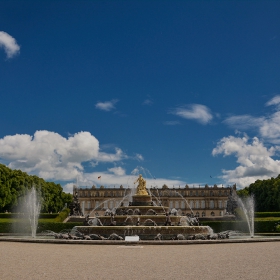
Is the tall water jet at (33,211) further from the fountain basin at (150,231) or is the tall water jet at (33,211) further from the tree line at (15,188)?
the fountain basin at (150,231)

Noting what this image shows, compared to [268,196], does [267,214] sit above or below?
below

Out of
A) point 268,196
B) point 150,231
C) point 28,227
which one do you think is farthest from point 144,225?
point 268,196

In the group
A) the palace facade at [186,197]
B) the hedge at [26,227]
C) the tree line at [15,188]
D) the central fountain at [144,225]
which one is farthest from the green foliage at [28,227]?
the palace facade at [186,197]

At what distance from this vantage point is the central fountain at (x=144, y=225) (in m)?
22.5

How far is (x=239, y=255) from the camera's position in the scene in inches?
560

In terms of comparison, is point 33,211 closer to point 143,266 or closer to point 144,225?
point 144,225

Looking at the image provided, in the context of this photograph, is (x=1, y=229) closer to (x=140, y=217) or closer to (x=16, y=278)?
(x=140, y=217)

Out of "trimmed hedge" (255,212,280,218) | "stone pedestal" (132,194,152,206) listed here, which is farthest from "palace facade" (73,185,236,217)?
"stone pedestal" (132,194,152,206)

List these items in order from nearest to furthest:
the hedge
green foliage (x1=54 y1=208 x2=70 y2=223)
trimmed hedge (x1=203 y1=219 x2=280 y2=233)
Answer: trimmed hedge (x1=203 y1=219 x2=280 y2=233)
the hedge
green foliage (x1=54 y1=208 x2=70 y2=223)

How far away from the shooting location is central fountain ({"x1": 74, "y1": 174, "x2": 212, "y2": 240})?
22453 millimetres

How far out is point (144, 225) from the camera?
25375mm

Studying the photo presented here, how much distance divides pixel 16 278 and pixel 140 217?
54.2 ft

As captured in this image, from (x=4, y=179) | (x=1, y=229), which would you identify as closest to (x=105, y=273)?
(x=1, y=229)

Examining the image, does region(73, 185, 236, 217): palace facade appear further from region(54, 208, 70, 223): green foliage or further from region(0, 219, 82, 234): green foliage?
region(0, 219, 82, 234): green foliage
